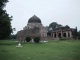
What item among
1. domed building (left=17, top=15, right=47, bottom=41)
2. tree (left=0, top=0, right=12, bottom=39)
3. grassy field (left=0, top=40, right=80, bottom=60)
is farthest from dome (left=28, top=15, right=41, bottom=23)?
grassy field (left=0, top=40, right=80, bottom=60)

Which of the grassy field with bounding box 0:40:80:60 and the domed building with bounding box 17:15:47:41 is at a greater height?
the domed building with bounding box 17:15:47:41

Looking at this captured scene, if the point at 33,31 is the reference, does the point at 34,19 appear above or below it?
above

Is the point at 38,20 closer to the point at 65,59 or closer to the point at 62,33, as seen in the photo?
the point at 62,33

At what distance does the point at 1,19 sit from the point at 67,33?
1449 inches

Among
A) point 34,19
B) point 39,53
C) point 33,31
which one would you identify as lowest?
point 39,53

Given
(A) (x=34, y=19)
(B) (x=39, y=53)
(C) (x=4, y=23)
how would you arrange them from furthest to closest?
(A) (x=34, y=19) < (C) (x=4, y=23) < (B) (x=39, y=53)

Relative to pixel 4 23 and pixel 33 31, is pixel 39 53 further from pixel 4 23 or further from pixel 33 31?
pixel 33 31

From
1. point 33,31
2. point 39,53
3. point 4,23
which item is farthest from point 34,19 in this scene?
point 39,53

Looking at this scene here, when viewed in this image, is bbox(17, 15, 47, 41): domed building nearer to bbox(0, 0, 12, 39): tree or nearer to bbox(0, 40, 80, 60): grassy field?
bbox(0, 0, 12, 39): tree

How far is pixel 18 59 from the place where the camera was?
11.3 metres

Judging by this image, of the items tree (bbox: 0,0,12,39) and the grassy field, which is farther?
tree (bbox: 0,0,12,39)

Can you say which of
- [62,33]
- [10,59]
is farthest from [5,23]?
[62,33]

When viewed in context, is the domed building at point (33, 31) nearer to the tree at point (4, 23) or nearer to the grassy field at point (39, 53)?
the tree at point (4, 23)

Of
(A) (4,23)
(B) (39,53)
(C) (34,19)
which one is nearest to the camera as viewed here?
(B) (39,53)
